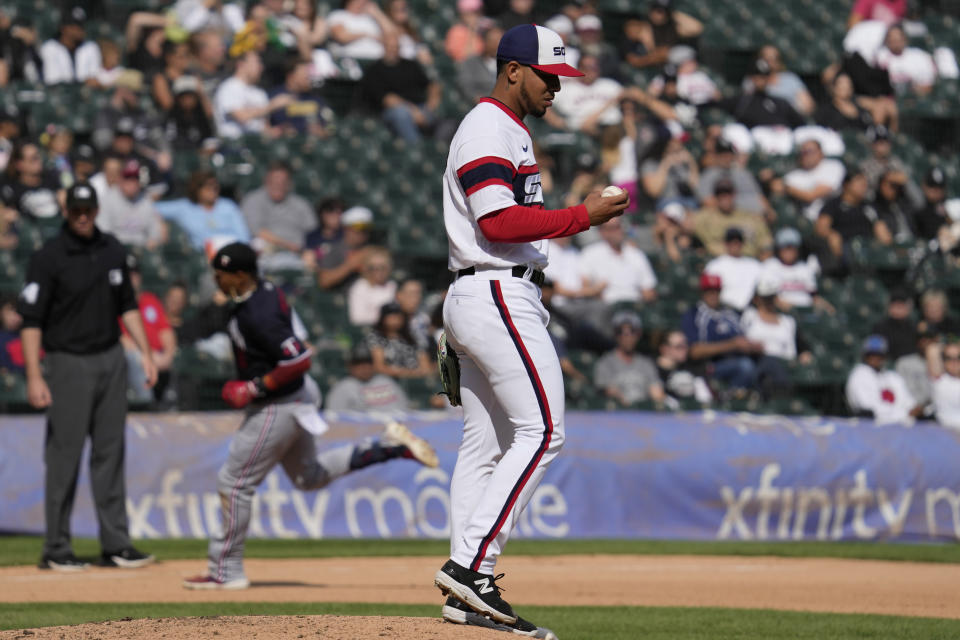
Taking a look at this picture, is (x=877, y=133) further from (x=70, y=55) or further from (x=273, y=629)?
(x=273, y=629)

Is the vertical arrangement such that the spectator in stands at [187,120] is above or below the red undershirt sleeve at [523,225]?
above

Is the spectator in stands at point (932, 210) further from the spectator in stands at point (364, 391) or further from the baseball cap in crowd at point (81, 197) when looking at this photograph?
the baseball cap in crowd at point (81, 197)

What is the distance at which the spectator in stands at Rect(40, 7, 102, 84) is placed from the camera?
15367mm

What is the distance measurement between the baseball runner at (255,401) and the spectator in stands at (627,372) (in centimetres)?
577

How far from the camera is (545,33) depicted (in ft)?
17.8

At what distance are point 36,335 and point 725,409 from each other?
6.84m

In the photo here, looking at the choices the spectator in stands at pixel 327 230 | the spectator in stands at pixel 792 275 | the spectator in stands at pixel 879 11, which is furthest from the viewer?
the spectator in stands at pixel 879 11

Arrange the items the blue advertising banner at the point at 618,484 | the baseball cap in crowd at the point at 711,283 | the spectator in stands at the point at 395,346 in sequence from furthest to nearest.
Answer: the baseball cap in crowd at the point at 711,283, the spectator in stands at the point at 395,346, the blue advertising banner at the point at 618,484

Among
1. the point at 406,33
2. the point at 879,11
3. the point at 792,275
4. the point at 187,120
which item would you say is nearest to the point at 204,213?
the point at 187,120

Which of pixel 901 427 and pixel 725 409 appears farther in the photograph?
pixel 725 409

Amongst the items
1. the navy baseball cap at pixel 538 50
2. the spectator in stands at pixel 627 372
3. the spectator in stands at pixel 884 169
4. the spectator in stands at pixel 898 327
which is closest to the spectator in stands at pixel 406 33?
the spectator in stands at pixel 627 372

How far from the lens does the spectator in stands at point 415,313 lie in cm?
1337

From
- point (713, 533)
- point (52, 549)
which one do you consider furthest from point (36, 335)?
point (713, 533)

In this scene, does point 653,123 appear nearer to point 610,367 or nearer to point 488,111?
point 610,367
